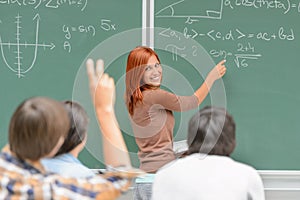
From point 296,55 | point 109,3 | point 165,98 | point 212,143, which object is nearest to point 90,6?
point 109,3

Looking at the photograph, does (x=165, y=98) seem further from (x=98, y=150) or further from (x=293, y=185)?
(x=293, y=185)

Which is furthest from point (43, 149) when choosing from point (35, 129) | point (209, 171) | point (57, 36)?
point (57, 36)

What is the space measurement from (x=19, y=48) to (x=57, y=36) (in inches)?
8.7

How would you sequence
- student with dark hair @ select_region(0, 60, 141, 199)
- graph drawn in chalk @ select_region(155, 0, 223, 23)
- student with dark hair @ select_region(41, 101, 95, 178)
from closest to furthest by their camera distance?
student with dark hair @ select_region(0, 60, 141, 199), student with dark hair @ select_region(41, 101, 95, 178), graph drawn in chalk @ select_region(155, 0, 223, 23)

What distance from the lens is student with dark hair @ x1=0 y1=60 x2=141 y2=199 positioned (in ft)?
4.80

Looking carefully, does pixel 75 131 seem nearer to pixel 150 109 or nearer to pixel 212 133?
pixel 212 133

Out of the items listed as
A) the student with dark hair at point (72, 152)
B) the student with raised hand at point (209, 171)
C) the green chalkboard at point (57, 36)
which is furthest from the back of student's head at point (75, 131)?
the green chalkboard at point (57, 36)

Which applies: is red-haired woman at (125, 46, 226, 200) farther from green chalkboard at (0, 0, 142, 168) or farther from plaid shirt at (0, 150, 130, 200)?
plaid shirt at (0, 150, 130, 200)

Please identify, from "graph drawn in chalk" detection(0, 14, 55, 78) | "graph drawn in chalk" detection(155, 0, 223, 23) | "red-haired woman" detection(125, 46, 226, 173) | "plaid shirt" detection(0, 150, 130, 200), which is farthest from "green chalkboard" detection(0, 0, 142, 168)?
"plaid shirt" detection(0, 150, 130, 200)

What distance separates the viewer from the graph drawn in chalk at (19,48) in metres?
2.94

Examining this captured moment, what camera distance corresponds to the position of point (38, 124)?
4.83ft

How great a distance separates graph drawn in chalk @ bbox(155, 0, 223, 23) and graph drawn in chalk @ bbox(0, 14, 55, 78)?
66cm

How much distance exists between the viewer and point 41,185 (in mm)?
1473

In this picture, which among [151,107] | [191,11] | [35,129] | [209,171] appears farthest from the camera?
[191,11]
